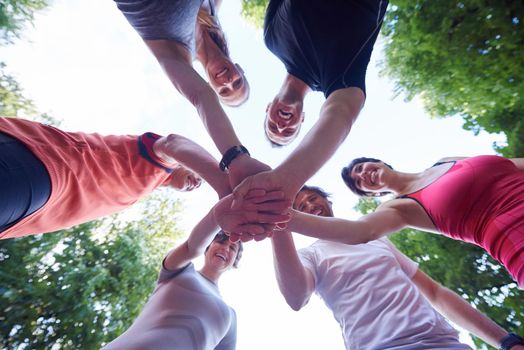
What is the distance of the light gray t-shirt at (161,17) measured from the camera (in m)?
1.79

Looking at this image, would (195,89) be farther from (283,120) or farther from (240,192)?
(283,120)

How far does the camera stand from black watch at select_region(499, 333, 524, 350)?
6.13 feet

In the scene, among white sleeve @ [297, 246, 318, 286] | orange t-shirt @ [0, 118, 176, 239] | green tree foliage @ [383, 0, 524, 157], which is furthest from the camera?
green tree foliage @ [383, 0, 524, 157]

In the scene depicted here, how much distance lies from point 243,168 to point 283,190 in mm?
281

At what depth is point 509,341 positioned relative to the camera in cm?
189

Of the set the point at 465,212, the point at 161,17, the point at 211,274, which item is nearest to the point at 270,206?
→ the point at 161,17

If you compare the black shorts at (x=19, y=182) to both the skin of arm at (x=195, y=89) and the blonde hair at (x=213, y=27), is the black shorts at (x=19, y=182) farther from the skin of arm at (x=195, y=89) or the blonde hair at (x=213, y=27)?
the blonde hair at (x=213, y=27)

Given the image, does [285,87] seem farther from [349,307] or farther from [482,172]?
[349,307]

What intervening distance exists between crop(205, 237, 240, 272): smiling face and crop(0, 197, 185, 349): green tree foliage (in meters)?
1.94

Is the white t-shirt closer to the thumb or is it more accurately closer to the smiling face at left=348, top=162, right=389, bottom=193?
the smiling face at left=348, top=162, right=389, bottom=193

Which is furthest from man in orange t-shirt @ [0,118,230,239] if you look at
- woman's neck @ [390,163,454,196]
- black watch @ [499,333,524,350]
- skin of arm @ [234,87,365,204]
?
black watch @ [499,333,524,350]

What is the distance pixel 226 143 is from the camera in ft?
5.64

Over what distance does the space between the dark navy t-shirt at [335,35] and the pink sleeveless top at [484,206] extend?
1092 millimetres

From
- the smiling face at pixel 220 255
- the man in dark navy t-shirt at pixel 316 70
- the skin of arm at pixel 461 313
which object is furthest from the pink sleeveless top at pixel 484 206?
the smiling face at pixel 220 255
